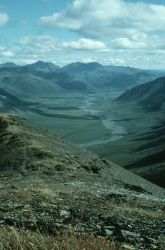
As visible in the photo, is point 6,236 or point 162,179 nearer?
point 6,236

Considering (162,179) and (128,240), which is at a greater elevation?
(128,240)

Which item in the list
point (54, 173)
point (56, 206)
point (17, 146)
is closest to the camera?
point (56, 206)

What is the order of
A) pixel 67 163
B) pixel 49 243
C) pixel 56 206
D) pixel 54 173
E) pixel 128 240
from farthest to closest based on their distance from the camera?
pixel 67 163 → pixel 54 173 → pixel 56 206 → pixel 128 240 → pixel 49 243

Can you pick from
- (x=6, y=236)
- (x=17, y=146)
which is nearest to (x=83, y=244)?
(x=6, y=236)

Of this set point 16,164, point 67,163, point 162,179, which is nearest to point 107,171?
point 67,163

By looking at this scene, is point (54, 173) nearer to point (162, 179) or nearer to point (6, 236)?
point (6, 236)

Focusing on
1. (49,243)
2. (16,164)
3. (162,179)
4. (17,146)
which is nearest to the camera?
(49,243)

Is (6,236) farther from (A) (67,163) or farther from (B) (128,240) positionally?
(A) (67,163)

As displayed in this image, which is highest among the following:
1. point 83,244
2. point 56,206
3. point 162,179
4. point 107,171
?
point 83,244

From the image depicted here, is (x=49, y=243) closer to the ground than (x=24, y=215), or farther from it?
farther from it
